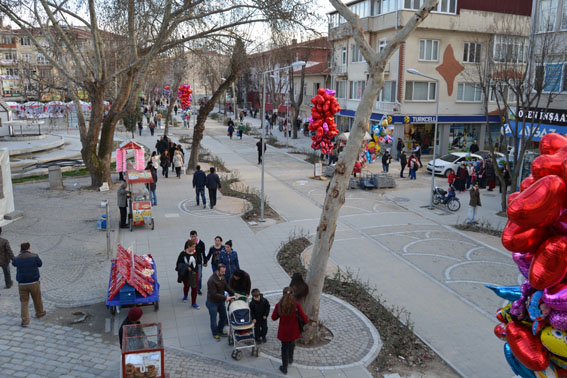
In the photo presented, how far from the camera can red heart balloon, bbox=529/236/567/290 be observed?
5469mm

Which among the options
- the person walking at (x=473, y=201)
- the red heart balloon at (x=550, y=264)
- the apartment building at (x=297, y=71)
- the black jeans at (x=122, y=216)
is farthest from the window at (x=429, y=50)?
the red heart balloon at (x=550, y=264)

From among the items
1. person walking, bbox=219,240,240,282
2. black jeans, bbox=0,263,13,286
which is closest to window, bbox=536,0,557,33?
person walking, bbox=219,240,240,282

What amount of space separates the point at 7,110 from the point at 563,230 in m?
35.8

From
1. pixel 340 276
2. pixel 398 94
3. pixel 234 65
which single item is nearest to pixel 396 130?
pixel 398 94

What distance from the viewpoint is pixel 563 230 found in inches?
222

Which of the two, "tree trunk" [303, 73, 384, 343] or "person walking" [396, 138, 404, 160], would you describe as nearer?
"tree trunk" [303, 73, 384, 343]

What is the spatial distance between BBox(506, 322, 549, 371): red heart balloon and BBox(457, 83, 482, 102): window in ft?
111

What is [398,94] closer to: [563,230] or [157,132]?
[157,132]

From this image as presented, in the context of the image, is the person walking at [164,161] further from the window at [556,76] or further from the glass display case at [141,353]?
the glass display case at [141,353]

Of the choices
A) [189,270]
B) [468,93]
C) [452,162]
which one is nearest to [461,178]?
[452,162]

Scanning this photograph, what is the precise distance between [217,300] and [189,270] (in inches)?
66.1

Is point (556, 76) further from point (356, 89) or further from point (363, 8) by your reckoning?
point (356, 89)

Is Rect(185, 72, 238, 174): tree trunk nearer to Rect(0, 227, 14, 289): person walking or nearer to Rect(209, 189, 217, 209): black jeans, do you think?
Rect(209, 189, 217, 209): black jeans

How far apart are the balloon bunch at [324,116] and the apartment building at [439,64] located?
31.6 ft
